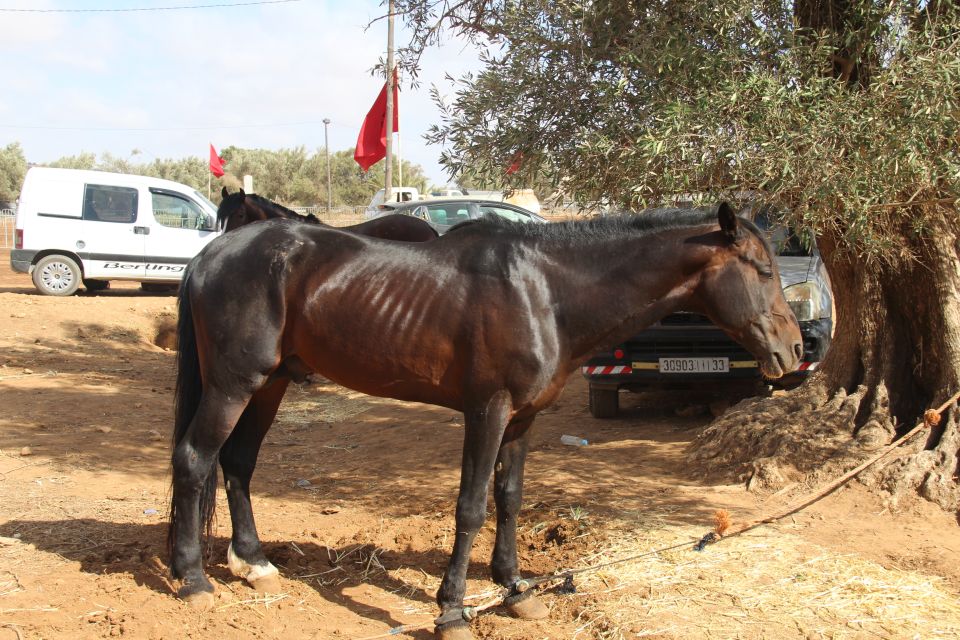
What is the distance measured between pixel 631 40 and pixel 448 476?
11.8ft

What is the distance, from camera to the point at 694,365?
750cm

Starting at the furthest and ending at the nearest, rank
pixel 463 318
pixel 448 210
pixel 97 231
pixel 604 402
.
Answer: pixel 97 231, pixel 448 210, pixel 604 402, pixel 463 318

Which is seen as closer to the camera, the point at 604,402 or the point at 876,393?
the point at 876,393

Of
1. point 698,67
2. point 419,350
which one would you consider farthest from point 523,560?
point 698,67

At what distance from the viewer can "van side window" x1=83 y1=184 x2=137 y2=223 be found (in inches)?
620

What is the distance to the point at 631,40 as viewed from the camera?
202 inches

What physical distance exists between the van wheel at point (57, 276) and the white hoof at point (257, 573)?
42.2 feet

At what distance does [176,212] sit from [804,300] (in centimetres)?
1273

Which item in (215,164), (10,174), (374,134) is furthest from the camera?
(10,174)

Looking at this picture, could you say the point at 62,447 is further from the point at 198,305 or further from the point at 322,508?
the point at 198,305

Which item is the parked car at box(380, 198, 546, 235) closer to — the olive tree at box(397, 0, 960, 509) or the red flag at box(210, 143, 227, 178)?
the olive tree at box(397, 0, 960, 509)

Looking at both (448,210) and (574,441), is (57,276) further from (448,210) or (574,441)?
(574,441)

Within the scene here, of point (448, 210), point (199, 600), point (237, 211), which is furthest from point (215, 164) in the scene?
point (199, 600)

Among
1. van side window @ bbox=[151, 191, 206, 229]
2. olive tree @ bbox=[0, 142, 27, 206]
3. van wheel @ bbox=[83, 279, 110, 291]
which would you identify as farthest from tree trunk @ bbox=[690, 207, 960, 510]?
olive tree @ bbox=[0, 142, 27, 206]
